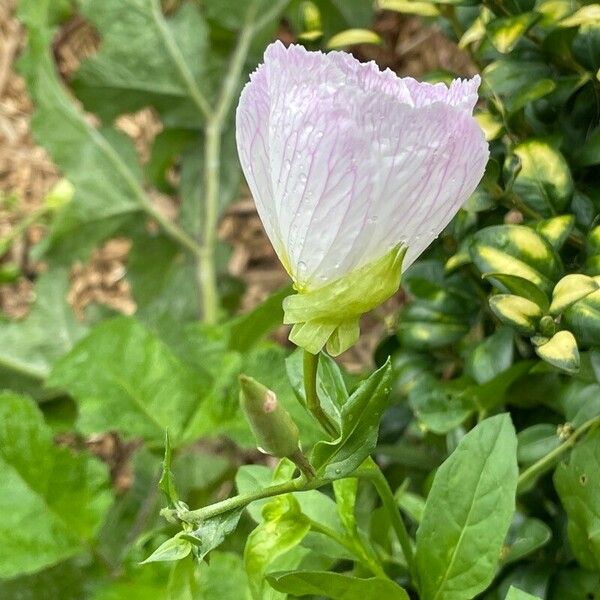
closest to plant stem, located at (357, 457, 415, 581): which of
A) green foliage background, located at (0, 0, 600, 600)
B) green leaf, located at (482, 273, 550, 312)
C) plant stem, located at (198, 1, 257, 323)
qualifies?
green foliage background, located at (0, 0, 600, 600)

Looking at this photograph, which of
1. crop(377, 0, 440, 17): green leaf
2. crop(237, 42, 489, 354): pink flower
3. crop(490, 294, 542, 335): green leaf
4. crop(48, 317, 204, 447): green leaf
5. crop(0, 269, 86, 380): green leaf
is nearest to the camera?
crop(237, 42, 489, 354): pink flower

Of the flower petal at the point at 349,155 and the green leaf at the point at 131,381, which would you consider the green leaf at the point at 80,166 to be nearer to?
the green leaf at the point at 131,381

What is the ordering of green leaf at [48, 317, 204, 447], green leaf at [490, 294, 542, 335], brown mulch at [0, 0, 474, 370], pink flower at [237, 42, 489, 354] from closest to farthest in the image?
pink flower at [237, 42, 489, 354] → green leaf at [490, 294, 542, 335] → green leaf at [48, 317, 204, 447] → brown mulch at [0, 0, 474, 370]

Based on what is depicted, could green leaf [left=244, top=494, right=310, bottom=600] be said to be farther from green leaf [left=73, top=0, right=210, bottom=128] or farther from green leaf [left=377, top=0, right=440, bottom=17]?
green leaf [left=73, top=0, right=210, bottom=128]

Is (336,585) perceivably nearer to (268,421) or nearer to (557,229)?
(268,421)

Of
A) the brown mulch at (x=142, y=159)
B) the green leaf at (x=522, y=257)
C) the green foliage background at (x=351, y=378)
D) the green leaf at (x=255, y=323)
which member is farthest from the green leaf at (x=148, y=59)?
the green leaf at (x=522, y=257)

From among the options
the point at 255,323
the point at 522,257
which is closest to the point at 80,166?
the point at 255,323
